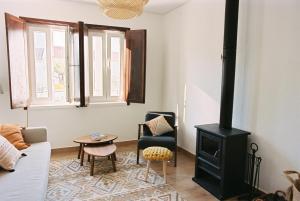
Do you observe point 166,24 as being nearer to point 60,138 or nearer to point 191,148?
point 191,148

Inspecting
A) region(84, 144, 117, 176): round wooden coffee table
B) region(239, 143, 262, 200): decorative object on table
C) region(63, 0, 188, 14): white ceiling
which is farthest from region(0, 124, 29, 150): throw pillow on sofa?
region(239, 143, 262, 200): decorative object on table

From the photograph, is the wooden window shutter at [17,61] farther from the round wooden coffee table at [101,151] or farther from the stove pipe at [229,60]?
the stove pipe at [229,60]

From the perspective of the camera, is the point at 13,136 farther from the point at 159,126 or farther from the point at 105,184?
the point at 159,126

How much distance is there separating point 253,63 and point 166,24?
2.30 metres

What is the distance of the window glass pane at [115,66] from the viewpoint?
436 centimetres

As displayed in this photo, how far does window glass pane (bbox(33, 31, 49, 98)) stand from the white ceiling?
99 centimetres

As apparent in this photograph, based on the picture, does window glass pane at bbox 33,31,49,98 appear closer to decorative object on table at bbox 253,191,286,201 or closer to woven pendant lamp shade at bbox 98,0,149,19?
woven pendant lamp shade at bbox 98,0,149,19

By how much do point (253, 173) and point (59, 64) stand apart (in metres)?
3.48

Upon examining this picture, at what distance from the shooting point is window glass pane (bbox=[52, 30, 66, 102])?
3957mm

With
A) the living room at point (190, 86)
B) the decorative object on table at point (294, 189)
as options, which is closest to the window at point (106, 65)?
the living room at point (190, 86)

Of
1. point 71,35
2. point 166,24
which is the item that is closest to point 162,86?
point 166,24

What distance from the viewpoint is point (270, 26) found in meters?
2.48

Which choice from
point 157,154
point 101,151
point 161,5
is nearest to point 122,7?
point 157,154

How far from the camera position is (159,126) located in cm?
371
